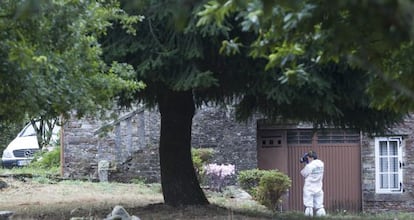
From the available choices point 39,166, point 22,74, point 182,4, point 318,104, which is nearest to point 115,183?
point 39,166

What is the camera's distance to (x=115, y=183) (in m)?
19.0

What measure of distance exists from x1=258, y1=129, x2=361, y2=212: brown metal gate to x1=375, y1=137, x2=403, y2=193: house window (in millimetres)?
587

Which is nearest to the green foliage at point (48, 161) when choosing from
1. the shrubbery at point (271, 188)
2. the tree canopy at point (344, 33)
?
the shrubbery at point (271, 188)

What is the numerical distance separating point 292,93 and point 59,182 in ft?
33.4


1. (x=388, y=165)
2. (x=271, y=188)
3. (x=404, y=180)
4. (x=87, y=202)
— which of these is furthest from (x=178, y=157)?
(x=404, y=180)

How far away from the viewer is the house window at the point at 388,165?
2142 cm

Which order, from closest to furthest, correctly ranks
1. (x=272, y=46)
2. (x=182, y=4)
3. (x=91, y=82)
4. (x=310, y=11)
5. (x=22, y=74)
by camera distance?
1. (x=182, y=4)
2. (x=310, y=11)
3. (x=272, y=46)
4. (x=22, y=74)
5. (x=91, y=82)

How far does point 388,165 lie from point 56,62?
50.7ft

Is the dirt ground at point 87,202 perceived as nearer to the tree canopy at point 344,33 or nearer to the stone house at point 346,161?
the stone house at point 346,161

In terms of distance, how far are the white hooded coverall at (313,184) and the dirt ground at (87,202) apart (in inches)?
140

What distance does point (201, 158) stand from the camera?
1841cm

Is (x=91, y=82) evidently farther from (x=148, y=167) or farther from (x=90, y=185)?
(x=148, y=167)

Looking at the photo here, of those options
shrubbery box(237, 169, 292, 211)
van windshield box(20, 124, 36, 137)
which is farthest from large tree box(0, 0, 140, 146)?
van windshield box(20, 124, 36, 137)

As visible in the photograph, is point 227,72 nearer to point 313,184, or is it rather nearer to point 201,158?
point 313,184
